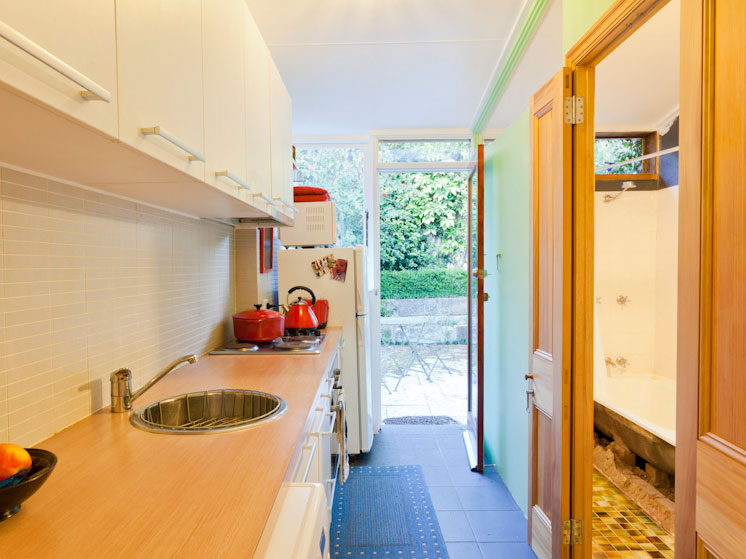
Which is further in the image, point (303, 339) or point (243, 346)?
point (303, 339)

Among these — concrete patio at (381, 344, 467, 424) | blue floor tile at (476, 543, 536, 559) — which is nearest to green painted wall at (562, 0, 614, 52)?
blue floor tile at (476, 543, 536, 559)

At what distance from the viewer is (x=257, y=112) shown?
1.77 metres

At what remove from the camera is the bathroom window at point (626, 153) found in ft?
11.5

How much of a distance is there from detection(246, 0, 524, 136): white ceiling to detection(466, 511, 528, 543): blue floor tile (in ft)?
8.14

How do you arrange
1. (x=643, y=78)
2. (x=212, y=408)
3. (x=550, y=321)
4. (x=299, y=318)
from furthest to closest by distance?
(x=643, y=78) < (x=299, y=318) < (x=550, y=321) < (x=212, y=408)

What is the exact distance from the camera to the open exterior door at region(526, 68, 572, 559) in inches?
66.9

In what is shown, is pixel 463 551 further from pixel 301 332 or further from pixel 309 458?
pixel 301 332

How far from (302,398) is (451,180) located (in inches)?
181

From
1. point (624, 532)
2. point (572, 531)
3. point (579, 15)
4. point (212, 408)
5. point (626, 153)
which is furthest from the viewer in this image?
point (626, 153)

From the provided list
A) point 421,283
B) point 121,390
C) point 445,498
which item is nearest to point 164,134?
point 121,390

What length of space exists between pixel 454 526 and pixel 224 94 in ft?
7.46

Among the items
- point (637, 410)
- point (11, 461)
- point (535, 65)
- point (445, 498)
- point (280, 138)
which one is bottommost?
point (445, 498)

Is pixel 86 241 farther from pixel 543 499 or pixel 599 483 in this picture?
pixel 599 483

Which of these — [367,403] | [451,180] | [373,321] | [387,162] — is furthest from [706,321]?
[451,180]
